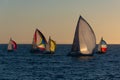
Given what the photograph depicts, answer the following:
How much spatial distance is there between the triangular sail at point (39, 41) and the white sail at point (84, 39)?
3292 centimetres

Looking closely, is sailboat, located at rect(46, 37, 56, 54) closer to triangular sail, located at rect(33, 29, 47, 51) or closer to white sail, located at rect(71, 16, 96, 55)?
triangular sail, located at rect(33, 29, 47, 51)

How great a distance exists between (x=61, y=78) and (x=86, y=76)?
6.10 meters

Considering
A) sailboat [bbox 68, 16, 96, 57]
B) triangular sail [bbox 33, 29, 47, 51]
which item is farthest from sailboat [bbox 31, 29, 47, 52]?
sailboat [bbox 68, 16, 96, 57]

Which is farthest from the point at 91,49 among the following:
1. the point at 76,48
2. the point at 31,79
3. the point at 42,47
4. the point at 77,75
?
the point at 31,79

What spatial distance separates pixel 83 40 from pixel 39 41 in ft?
118

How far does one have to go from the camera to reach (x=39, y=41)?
553 feet

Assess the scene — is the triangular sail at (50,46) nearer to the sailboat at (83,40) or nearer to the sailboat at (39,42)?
the sailboat at (39,42)

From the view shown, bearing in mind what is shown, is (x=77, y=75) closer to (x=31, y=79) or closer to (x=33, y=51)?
(x=31, y=79)

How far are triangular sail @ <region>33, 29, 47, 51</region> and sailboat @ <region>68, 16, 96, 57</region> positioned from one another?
32.7 m

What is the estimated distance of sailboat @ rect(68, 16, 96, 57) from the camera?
134 meters

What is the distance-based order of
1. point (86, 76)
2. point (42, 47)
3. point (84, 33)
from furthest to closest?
point (42, 47)
point (84, 33)
point (86, 76)

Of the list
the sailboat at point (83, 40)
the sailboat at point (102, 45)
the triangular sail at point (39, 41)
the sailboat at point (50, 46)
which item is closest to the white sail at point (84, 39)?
the sailboat at point (83, 40)

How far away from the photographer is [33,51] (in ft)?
577

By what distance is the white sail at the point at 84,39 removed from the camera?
442 feet
